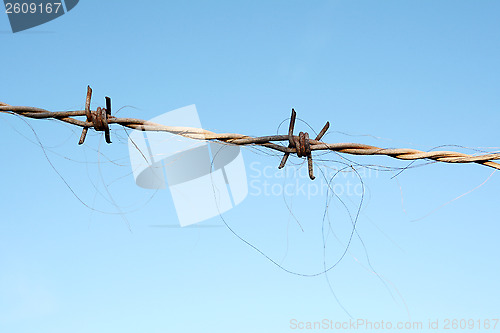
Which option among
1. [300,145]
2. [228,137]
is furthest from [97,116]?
[300,145]

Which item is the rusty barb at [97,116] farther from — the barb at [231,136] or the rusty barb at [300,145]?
the rusty barb at [300,145]

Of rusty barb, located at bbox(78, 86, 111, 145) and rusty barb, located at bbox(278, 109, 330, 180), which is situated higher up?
rusty barb, located at bbox(78, 86, 111, 145)

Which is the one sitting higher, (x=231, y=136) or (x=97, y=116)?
(x=97, y=116)

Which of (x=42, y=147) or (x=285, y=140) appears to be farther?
(x=42, y=147)

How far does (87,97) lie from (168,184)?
3.36ft

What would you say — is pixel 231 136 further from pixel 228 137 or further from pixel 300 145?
pixel 300 145

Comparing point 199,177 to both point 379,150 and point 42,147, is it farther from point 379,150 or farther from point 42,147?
point 379,150

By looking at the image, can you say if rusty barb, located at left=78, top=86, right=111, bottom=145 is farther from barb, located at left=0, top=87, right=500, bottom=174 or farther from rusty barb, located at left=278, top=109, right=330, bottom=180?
rusty barb, located at left=278, top=109, right=330, bottom=180

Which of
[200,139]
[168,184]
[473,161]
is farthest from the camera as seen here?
[168,184]

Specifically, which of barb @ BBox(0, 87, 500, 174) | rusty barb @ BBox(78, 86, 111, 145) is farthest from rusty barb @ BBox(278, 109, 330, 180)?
rusty barb @ BBox(78, 86, 111, 145)

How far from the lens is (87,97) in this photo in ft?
9.25

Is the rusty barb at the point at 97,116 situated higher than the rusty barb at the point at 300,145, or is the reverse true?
the rusty barb at the point at 97,116

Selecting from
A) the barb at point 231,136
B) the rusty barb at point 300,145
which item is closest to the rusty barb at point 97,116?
the barb at point 231,136

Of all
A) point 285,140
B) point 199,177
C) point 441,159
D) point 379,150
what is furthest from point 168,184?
point 441,159
